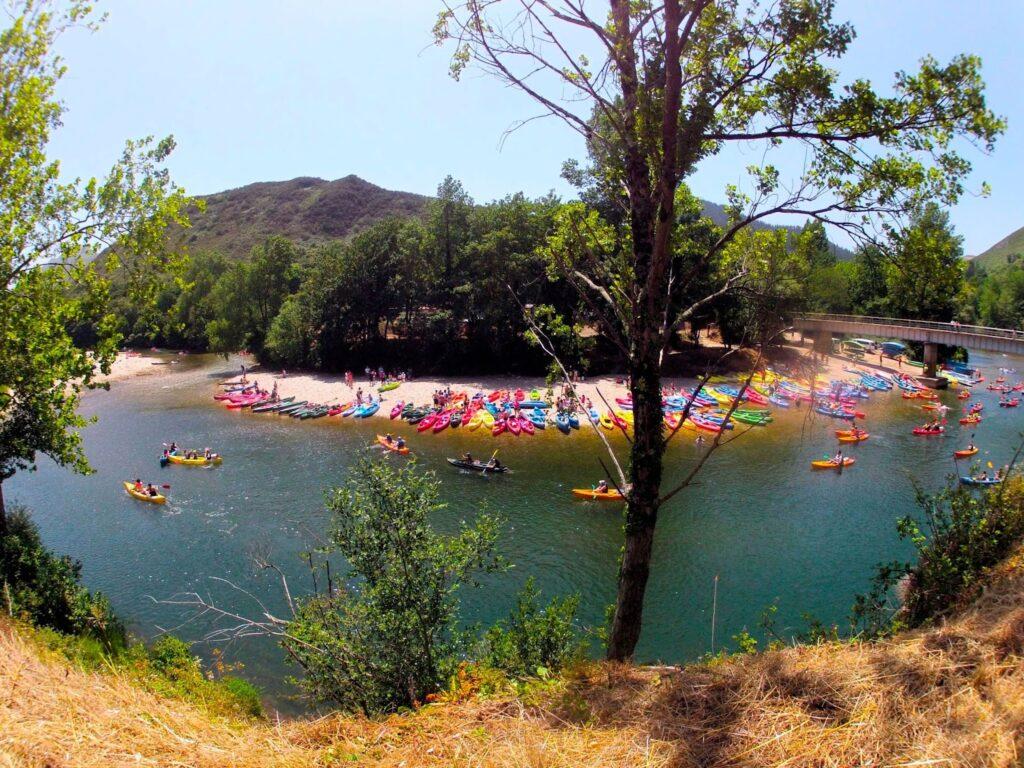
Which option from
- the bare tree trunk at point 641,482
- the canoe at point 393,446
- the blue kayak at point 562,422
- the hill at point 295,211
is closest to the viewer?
the bare tree trunk at point 641,482

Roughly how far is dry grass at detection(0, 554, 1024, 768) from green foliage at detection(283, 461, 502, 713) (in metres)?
4.87

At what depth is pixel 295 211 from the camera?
144250 mm

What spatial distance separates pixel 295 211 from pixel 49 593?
144 metres

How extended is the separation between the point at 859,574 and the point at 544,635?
50.1ft

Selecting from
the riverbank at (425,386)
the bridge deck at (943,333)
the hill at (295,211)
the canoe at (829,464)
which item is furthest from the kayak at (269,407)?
the hill at (295,211)

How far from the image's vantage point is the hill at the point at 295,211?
133m

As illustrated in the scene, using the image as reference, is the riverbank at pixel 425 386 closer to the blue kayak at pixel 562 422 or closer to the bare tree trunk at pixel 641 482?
the blue kayak at pixel 562 422

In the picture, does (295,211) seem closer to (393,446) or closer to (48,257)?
(393,446)

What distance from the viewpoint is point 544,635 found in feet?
37.3

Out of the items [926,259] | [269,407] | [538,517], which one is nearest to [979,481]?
[926,259]

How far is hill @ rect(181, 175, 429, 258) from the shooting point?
437 ft

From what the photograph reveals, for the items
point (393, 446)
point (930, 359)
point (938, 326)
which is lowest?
point (393, 446)

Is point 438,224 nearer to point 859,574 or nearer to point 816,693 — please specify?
point 859,574

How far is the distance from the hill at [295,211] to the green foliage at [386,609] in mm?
125878
